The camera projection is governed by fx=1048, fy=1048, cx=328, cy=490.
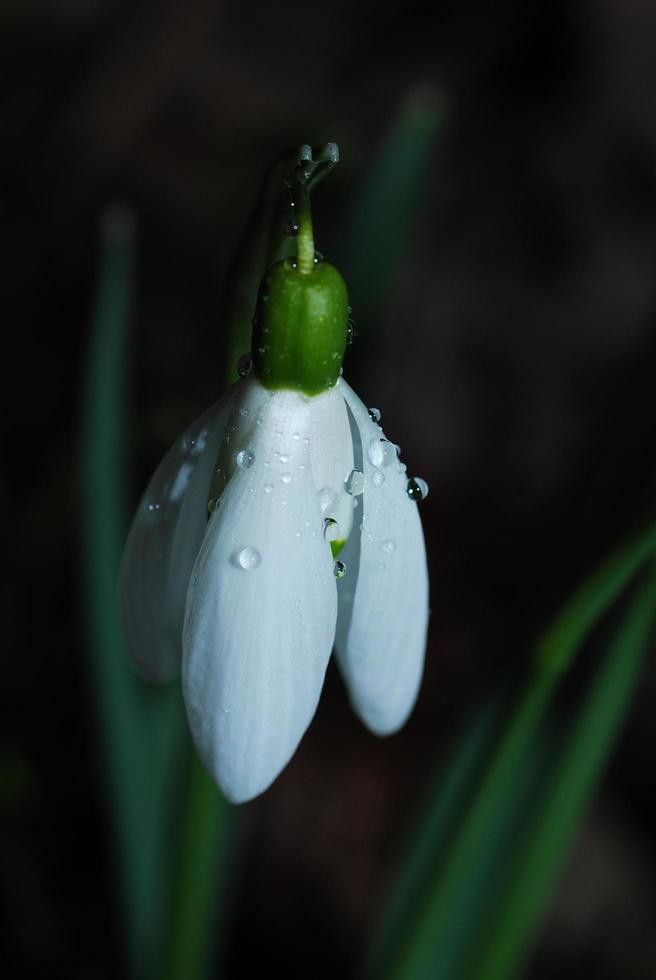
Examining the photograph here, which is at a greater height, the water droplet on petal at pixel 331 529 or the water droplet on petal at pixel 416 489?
the water droplet on petal at pixel 416 489

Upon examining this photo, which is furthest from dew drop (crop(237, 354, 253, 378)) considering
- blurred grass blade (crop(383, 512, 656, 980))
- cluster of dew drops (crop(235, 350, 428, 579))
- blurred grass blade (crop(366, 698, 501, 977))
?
blurred grass blade (crop(366, 698, 501, 977))

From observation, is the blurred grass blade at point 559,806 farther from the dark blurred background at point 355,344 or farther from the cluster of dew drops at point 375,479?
the cluster of dew drops at point 375,479

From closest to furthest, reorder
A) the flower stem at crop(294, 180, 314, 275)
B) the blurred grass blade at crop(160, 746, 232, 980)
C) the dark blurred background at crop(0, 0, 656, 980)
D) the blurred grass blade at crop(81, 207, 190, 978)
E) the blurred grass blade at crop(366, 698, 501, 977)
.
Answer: the flower stem at crop(294, 180, 314, 275) → the blurred grass blade at crop(160, 746, 232, 980) → the blurred grass blade at crop(366, 698, 501, 977) → the blurred grass blade at crop(81, 207, 190, 978) → the dark blurred background at crop(0, 0, 656, 980)

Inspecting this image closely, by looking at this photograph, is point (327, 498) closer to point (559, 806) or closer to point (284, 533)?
point (284, 533)

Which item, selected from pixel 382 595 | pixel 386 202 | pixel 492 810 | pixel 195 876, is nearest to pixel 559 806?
pixel 492 810

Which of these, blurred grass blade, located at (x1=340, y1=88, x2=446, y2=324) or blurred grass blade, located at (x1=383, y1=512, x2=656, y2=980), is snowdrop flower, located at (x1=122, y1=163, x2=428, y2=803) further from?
blurred grass blade, located at (x1=340, y1=88, x2=446, y2=324)

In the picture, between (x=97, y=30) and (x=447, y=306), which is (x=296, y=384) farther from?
(x=97, y=30)

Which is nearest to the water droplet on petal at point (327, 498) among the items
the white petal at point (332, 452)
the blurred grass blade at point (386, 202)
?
the white petal at point (332, 452)
